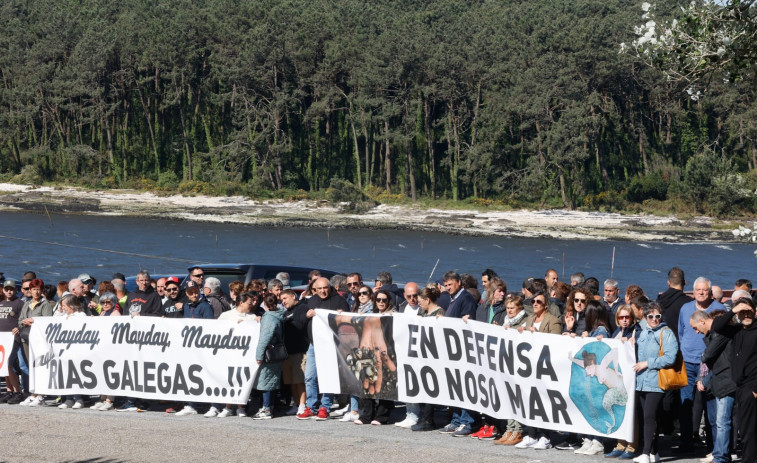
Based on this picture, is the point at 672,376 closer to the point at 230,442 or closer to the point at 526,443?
the point at 526,443

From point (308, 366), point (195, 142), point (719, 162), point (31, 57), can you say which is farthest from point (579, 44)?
point (308, 366)

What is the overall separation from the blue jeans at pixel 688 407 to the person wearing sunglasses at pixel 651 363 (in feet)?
1.86

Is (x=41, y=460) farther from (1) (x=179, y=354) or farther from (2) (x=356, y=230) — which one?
(2) (x=356, y=230)

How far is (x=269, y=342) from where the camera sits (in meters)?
12.3

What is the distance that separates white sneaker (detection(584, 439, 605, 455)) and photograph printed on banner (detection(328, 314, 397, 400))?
2397mm

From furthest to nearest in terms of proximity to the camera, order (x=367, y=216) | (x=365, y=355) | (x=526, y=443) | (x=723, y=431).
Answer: (x=367, y=216)
(x=365, y=355)
(x=526, y=443)
(x=723, y=431)

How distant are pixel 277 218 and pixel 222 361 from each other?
7106 centimetres

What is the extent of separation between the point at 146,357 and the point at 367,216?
7189 centimetres

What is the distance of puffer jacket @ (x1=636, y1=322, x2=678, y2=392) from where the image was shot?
984 cm

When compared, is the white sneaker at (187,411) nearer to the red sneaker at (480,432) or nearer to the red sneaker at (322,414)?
the red sneaker at (322,414)

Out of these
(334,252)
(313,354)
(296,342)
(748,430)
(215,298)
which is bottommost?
(334,252)

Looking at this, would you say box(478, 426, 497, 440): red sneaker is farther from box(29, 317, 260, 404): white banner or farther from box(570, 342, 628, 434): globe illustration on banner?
box(29, 317, 260, 404): white banner

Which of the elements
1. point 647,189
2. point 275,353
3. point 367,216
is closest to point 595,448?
point 275,353

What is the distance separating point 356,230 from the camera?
267 feet
